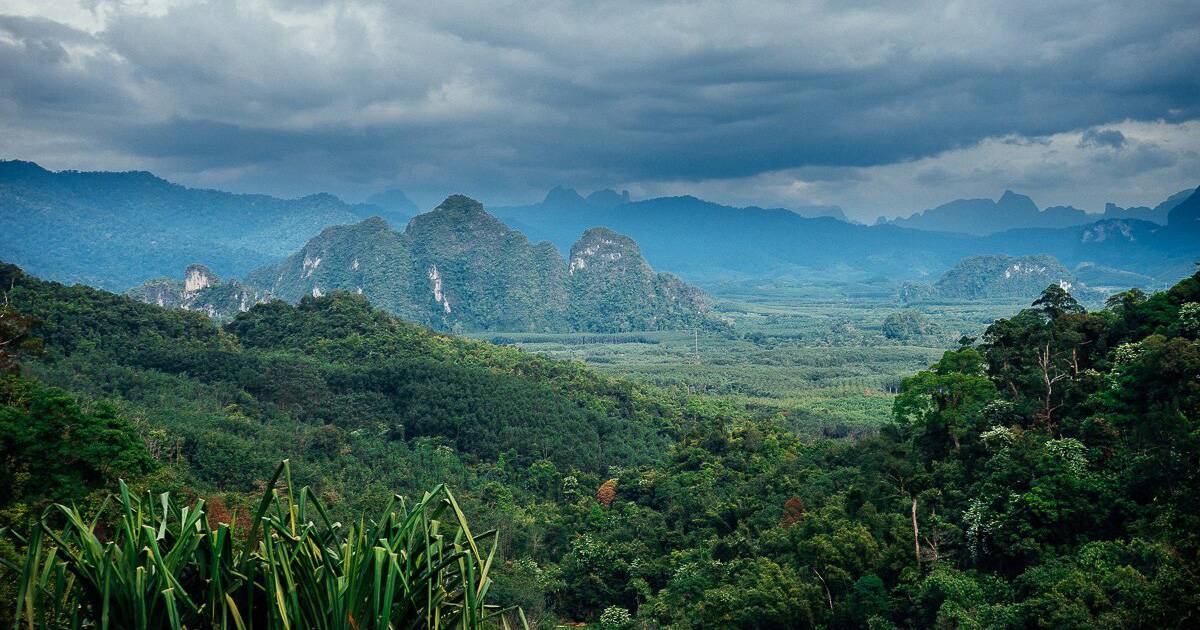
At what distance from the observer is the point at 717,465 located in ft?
119

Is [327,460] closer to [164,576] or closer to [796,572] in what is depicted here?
[796,572]

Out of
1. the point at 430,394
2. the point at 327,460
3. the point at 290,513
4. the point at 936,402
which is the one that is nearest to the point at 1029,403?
the point at 936,402

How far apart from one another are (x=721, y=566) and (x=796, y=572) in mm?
4289

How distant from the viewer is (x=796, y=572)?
19.5 meters

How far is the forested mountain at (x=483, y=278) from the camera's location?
5871 inches

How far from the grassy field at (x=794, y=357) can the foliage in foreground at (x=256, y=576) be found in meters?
50.7

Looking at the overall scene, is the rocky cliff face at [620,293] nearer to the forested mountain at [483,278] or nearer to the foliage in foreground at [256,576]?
the forested mountain at [483,278]

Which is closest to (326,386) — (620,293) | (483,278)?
(483,278)

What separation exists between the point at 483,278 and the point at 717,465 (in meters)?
124

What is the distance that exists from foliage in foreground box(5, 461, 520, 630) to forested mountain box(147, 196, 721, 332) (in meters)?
142

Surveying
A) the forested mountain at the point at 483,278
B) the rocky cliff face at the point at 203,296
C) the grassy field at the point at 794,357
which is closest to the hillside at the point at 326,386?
the grassy field at the point at 794,357

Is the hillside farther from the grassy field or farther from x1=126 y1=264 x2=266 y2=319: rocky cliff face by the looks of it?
x1=126 y1=264 x2=266 y2=319: rocky cliff face

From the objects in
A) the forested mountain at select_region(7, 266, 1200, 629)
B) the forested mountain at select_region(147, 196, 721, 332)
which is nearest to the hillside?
the forested mountain at select_region(7, 266, 1200, 629)

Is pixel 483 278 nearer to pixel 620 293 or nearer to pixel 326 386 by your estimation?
pixel 620 293
